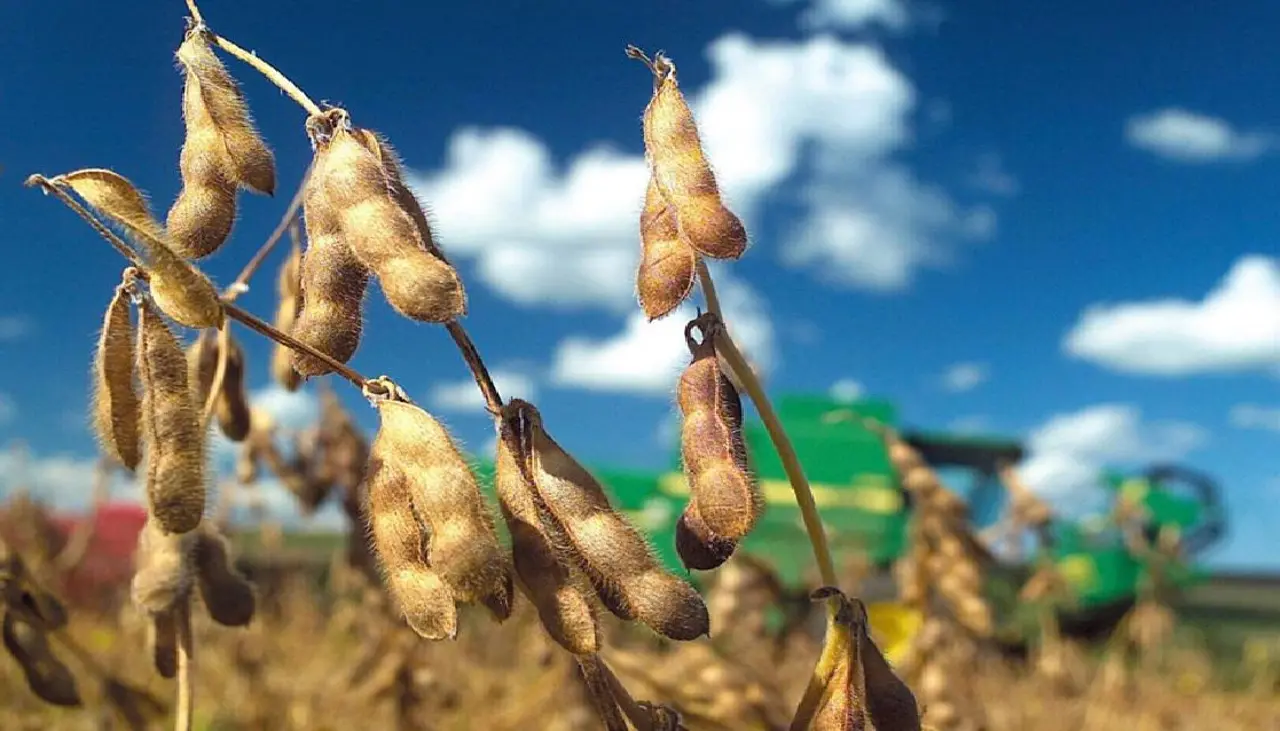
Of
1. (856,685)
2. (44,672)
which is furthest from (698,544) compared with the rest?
(44,672)

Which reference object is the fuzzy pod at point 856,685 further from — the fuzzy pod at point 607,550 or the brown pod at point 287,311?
the brown pod at point 287,311

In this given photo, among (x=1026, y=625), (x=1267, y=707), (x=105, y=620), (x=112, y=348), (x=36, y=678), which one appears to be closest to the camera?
(x=112, y=348)

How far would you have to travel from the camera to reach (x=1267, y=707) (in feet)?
22.3

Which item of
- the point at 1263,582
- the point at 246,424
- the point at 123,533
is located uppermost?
the point at 1263,582

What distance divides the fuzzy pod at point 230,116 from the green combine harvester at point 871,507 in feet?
30.7

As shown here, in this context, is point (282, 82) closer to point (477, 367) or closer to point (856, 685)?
point (477, 367)

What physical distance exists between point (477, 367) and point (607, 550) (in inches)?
8.4

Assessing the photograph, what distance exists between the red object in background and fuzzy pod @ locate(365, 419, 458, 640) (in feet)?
28.2

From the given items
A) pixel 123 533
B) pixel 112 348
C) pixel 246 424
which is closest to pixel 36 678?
pixel 246 424

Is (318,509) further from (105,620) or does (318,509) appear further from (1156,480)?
(1156,480)

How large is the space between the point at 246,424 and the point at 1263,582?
2552 cm

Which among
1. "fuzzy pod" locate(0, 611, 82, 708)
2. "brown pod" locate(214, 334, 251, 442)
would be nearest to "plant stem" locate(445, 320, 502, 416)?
"brown pod" locate(214, 334, 251, 442)

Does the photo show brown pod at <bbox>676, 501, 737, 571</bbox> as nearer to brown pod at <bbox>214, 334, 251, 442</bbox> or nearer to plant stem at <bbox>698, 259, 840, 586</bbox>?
plant stem at <bbox>698, 259, 840, 586</bbox>

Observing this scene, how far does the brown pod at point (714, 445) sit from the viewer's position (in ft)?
4.31
